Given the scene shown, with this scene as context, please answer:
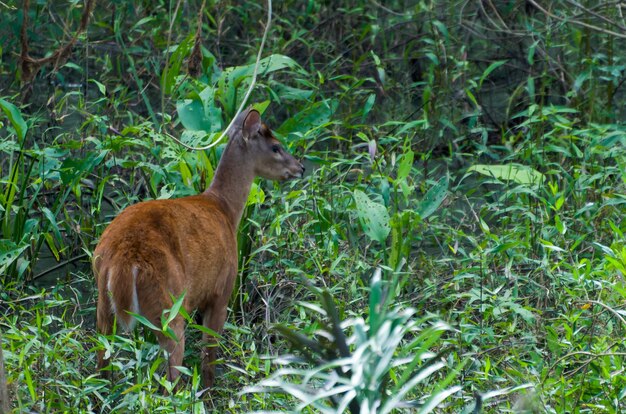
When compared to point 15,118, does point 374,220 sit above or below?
below

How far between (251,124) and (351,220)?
0.85 meters

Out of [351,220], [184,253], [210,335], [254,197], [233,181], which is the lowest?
[351,220]

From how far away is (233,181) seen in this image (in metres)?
5.54

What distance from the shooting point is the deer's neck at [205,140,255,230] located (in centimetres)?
545

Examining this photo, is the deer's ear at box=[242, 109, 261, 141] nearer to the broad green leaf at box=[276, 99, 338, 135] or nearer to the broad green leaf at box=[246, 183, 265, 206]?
the broad green leaf at box=[246, 183, 265, 206]

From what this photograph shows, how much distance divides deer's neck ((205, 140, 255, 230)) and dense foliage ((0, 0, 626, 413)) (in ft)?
0.68

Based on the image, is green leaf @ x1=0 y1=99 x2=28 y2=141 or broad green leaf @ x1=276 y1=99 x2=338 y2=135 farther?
broad green leaf @ x1=276 y1=99 x2=338 y2=135

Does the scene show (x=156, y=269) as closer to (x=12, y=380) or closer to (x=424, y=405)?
(x=12, y=380)

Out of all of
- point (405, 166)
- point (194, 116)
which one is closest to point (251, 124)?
point (194, 116)

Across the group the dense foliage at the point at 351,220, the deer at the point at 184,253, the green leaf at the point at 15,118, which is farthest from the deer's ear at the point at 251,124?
the green leaf at the point at 15,118

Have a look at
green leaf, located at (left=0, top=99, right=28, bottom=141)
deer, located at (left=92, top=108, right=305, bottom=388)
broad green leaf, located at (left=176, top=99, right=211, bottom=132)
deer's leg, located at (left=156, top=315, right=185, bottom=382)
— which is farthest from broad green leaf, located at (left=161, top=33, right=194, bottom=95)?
deer's leg, located at (left=156, top=315, right=185, bottom=382)

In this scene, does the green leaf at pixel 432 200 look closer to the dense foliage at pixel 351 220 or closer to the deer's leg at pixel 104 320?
the dense foliage at pixel 351 220

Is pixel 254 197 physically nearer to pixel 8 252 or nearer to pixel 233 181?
pixel 233 181

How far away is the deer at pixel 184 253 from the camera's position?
439 centimetres
